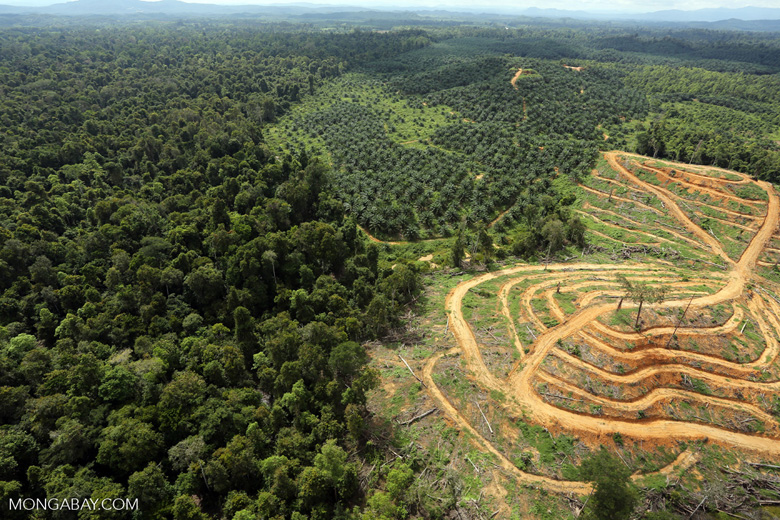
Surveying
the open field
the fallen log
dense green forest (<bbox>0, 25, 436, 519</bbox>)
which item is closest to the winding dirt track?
the open field

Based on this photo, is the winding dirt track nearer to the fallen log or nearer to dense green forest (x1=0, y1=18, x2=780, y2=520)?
the fallen log

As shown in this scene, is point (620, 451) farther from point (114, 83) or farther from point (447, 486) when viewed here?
point (114, 83)

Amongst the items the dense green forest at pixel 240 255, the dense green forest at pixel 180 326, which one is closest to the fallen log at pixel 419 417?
the dense green forest at pixel 240 255

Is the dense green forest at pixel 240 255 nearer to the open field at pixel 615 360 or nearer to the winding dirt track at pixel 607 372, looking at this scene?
the open field at pixel 615 360

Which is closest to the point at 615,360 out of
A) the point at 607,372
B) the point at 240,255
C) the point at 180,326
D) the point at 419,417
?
the point at 607,372

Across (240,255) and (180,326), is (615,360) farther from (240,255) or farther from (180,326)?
(180,326)

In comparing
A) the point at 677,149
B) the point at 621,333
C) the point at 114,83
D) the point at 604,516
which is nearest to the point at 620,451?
the point at 604,516
